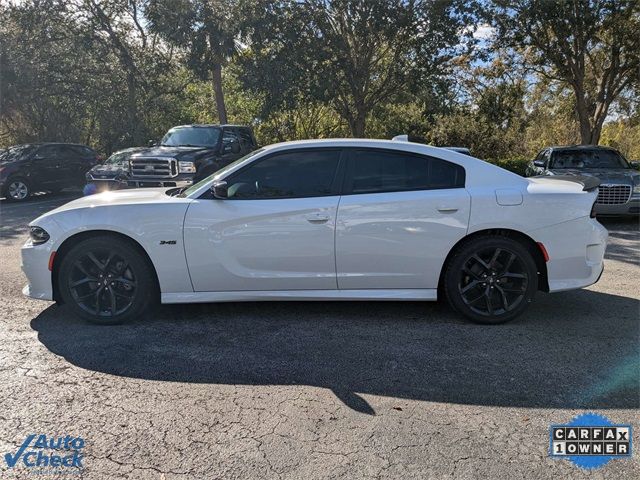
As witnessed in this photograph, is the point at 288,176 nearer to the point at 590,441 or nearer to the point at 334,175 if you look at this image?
the point at 334,175

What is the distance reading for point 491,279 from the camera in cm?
424

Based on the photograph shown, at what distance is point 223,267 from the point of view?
4195 mm

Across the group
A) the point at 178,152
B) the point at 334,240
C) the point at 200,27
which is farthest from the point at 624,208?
the point at 200,27

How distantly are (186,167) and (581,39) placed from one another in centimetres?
1199

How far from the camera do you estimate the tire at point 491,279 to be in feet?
13.7

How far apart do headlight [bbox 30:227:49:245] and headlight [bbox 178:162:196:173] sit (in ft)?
19.1

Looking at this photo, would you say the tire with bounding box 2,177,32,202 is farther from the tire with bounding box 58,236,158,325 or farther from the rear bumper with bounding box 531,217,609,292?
the rear bumper with bounding box 531,217,609,292

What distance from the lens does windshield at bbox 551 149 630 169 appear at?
10.2 m

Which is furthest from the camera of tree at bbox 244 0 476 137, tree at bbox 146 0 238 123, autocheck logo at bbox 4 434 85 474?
tree at bbox 146 0 238 123

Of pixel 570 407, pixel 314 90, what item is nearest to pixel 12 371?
pixel 570 407

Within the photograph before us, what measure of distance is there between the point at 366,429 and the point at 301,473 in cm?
51

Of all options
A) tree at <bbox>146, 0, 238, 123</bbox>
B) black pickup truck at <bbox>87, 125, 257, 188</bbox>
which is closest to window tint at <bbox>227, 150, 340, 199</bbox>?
black pickup truck at <bbox>87, 125, 257, 188</bbox>

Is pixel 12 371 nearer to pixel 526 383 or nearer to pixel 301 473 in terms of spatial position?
pixel 301 473

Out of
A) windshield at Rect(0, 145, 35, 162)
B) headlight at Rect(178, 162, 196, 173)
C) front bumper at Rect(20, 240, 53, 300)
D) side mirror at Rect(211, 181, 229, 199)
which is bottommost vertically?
front bumper at Rect(20, 240, 53, 300)
